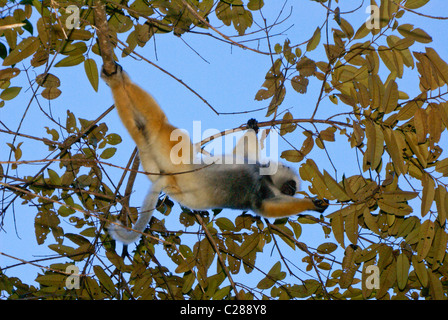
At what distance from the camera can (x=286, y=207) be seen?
16.5 ft

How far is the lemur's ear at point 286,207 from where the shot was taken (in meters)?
5.00

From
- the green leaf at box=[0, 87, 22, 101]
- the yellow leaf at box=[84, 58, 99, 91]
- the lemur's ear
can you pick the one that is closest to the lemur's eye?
the lemur's ear

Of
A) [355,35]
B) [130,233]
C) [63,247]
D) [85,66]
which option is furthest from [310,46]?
[63,247]

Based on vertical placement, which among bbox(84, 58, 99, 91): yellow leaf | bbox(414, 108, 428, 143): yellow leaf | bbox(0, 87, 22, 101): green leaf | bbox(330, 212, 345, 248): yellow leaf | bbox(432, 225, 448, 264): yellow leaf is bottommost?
bbox(432, 225, 448, 264): yellow leaf

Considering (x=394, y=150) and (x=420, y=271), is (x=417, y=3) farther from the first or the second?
(x=420, y=271)

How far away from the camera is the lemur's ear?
16.4 feet

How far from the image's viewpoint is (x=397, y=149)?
3.68m

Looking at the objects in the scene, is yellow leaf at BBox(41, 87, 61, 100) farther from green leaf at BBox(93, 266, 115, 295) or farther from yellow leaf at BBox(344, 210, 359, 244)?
yellow leaf at BBox(344, 210, 359, 244)

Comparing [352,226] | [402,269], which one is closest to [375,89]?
[352,226]

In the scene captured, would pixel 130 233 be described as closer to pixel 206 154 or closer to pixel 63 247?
pixel 63 247

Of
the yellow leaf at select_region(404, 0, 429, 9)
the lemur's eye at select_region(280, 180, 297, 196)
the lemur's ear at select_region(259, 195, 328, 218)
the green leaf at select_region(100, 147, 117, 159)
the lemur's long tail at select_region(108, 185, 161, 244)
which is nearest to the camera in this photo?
the yellow leaf at select_region(404, 0, 429, 9)

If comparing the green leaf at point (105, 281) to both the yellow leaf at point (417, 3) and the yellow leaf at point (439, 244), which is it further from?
the yellow leaf at point (417, 3)
